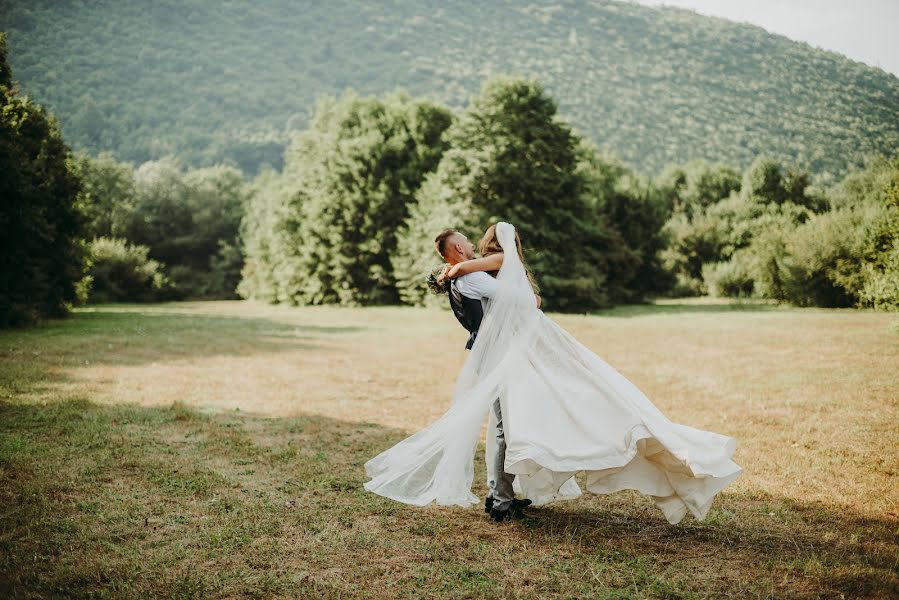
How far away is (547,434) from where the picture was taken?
4.86m

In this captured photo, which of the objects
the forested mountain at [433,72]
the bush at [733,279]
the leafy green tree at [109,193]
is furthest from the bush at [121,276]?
the bush at [733,279]

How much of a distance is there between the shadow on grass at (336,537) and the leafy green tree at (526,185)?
26292mm

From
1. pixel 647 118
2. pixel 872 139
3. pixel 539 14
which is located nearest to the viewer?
pixel 872 139

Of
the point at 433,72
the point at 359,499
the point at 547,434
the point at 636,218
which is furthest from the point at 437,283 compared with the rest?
the point at 433,72

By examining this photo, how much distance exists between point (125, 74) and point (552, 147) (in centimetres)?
9755

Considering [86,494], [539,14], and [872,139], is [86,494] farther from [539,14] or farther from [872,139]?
[539,14]

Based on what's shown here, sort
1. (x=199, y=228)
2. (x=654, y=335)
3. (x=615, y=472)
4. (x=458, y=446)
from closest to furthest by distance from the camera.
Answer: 1. (x=615, y=472)
2. (x=458, y=446)
3. (x=654, y=335)
4. (x=199, y=228)

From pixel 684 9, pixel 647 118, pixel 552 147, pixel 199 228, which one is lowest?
pixel 199 228

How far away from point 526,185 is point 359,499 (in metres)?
28.6

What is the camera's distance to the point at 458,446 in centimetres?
530

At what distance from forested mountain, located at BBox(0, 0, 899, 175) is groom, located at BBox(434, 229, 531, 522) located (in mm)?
23709

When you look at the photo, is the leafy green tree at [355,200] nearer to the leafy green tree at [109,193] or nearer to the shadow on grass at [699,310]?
the shadow on grass at [699,310]

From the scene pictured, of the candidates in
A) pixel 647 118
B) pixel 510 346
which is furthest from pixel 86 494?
pixel 647 118

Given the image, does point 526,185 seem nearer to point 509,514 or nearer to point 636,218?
point 636,218
